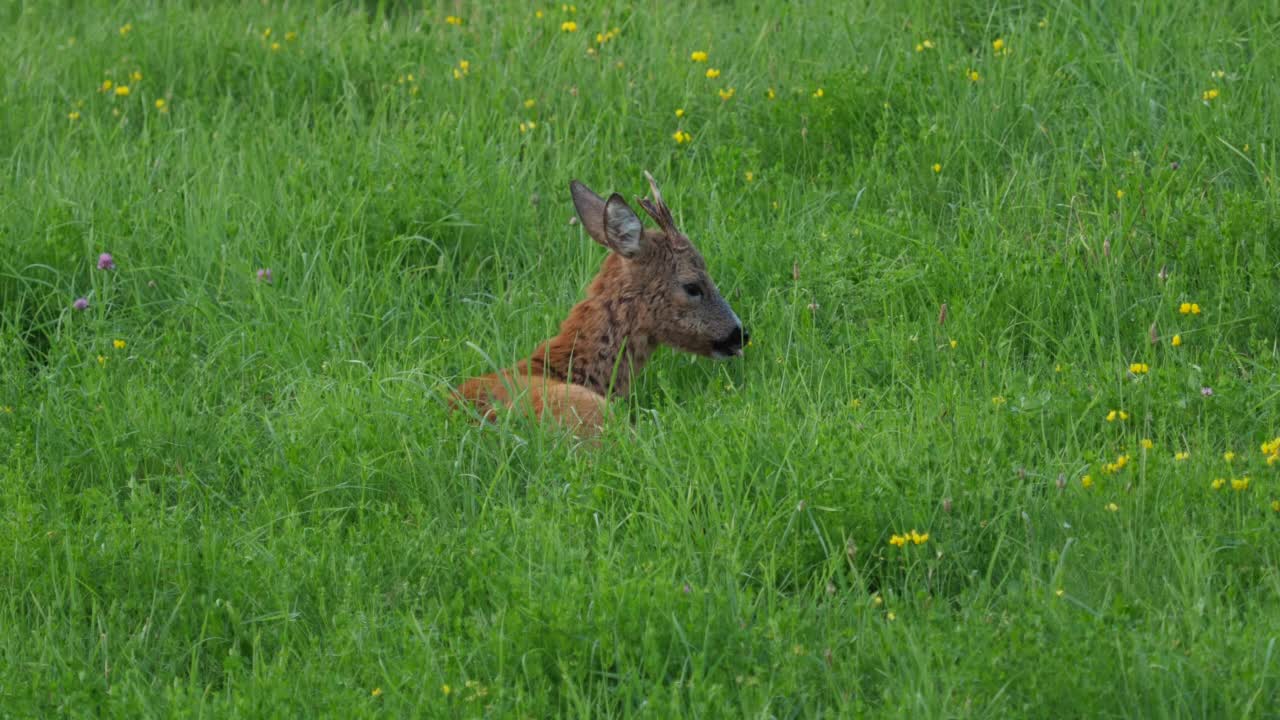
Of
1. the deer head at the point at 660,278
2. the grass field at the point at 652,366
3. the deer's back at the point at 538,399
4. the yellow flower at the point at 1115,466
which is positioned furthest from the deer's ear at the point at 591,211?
the yellow flower at the point at 1115,466

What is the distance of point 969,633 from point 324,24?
6.17 metres

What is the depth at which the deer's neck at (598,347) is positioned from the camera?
623cm

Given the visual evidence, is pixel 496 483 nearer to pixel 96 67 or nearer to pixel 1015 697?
pixel 1015 697

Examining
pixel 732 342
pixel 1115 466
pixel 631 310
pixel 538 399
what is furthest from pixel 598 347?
pixel 1115 466

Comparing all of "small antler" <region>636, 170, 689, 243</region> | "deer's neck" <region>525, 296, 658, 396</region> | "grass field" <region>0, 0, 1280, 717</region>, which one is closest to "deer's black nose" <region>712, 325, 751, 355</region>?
"grass field" <region>0, 0, 1280, 717</region>

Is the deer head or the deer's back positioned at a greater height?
the deer head

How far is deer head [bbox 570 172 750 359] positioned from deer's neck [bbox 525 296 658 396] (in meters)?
0.05

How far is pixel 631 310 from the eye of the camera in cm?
643

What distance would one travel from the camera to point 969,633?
394 centimetres

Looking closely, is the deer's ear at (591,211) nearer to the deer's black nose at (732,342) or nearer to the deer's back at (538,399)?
the deer's black nose at (732,342)

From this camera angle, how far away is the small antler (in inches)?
246

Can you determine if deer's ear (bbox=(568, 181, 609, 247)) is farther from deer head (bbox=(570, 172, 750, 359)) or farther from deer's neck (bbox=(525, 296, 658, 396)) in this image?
deer's neck (bbox=(525, 296, 658, 396))

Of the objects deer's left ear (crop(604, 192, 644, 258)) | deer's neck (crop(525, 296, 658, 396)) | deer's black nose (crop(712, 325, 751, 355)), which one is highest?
deer's left ear (crop(604, 192, 644, 258))

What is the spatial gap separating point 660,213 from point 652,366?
666 millimetres
